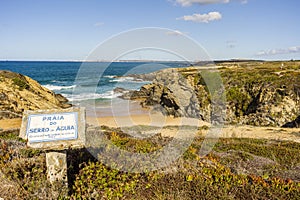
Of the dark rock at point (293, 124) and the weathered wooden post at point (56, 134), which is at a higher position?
the weathered wooden post at point (56, 134)

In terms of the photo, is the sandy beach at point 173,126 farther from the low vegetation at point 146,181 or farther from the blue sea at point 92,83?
the low vegetation at point 146,181

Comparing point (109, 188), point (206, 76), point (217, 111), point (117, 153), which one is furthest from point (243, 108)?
point (109, 188)

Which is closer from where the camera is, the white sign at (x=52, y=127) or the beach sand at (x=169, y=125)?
the white sign at (x=52, y=127)

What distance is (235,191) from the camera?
6.11m

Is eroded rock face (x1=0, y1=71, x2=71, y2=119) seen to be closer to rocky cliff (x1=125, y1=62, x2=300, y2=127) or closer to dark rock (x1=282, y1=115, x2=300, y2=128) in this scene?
rocky cliff (x1=125, y1=62, x2=300, y2=127)

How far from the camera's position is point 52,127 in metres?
5.68

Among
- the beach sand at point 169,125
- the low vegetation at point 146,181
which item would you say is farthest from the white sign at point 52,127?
the beach sand at point 169,125

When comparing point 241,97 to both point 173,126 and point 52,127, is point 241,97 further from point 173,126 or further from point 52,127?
point 52,127

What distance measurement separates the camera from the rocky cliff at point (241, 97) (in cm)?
2258

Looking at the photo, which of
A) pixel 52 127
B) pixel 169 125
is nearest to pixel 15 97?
pixel 169 125

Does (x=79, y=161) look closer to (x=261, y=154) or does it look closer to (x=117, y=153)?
(x=117, y=153)

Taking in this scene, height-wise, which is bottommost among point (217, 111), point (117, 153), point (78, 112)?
point (217, 111)

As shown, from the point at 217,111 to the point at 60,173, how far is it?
841 inches

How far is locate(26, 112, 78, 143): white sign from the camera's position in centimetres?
552
